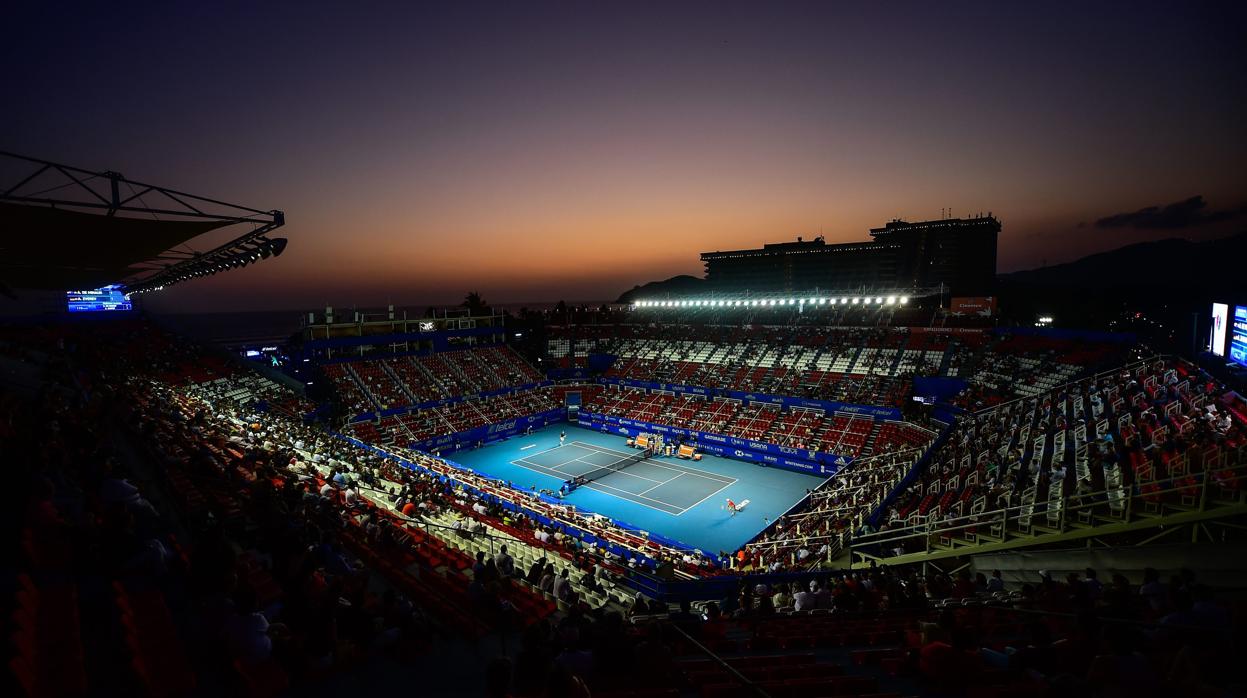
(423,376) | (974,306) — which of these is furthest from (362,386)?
(974,306)

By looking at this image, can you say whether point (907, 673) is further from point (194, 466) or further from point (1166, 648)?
point (194, 466)

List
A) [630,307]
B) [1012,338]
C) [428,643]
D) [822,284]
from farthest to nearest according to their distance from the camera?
1. [822,284]
2. [630,307]
3. [1012,338]
4. [428,643]

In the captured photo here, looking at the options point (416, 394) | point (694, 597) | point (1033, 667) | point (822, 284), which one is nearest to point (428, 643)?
point (1033, 667)

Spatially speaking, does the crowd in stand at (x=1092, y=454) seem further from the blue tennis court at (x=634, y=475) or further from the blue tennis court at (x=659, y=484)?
the blue tennis court at (x=634, y=475)

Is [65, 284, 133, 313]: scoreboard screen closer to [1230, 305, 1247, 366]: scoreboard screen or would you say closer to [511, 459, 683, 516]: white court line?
[511, 459, 683, 516]: white court line

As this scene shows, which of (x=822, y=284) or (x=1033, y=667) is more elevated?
(x=822, y=284)

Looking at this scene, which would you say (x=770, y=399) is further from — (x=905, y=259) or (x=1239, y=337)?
(x=905, y=259)

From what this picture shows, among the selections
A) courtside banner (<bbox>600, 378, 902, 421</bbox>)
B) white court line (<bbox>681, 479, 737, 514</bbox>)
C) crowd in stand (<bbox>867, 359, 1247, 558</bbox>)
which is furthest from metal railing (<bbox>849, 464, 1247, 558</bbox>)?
courtside banner (<bbox>600, 378, 902, 421</bbox>)
